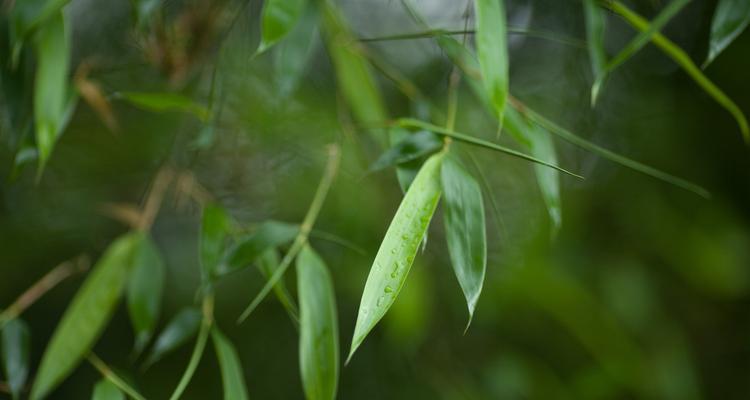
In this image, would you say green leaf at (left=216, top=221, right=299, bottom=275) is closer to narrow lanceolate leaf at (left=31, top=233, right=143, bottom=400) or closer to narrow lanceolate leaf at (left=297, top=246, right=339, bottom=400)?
narrow lanceolate leaf at (left=297, top=246, right=339, bottom=400)

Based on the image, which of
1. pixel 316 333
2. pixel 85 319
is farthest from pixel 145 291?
pixel 316 333

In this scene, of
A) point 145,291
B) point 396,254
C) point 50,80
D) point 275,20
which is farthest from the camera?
point 145,291

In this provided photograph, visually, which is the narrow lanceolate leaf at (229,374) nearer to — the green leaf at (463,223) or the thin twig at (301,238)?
the thin twig at (301,238)

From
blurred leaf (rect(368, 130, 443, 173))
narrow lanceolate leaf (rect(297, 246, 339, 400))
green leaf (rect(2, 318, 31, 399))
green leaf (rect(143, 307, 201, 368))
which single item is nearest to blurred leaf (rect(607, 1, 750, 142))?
blurred leaf (rect(368, 130, 443, 173))

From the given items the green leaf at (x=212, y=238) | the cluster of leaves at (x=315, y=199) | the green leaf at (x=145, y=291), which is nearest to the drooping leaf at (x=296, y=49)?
the cluster of leaves at (x=315, y=199)

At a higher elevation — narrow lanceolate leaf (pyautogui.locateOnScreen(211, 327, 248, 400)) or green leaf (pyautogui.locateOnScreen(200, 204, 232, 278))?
green leaf (pyautogui.locateOnScreen(200, 204, 232, 278))

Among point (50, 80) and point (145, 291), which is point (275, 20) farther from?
point (145, 291)

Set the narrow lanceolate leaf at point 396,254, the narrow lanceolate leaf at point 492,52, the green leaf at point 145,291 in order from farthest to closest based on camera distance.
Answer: the green leaf at point 145,291 → the narrow lanceolate leaf at point 492,52 → the narrow lanceolate leaf at point 396,254
